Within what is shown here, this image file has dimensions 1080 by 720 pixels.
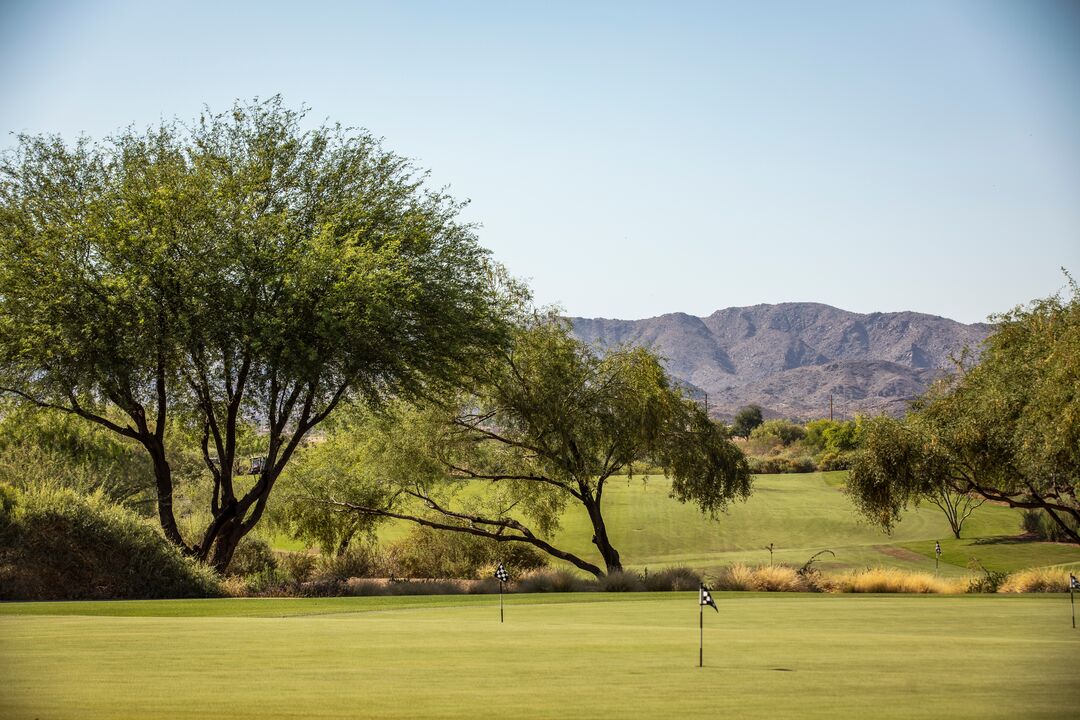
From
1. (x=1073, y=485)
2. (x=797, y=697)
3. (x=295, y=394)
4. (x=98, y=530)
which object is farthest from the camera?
(x=1073, y=485)

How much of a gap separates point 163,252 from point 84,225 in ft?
7.12

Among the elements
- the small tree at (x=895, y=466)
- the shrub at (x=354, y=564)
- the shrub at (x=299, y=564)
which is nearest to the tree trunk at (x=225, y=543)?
the shrub at (x=299, y=564)

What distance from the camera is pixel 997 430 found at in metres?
32.4

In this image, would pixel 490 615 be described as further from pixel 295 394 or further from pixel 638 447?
pixel 638 447

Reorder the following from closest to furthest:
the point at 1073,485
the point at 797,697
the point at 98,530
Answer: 1. the point at 797,697
2. the point at 98,530
3. the point at 1073,485

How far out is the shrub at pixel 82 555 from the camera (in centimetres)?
2416

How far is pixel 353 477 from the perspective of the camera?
36.9 m

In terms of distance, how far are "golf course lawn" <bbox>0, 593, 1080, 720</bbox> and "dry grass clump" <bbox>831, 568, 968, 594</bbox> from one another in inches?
535

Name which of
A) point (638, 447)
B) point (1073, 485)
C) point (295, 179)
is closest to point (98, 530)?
point (295, 179)

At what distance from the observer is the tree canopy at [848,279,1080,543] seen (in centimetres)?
2983

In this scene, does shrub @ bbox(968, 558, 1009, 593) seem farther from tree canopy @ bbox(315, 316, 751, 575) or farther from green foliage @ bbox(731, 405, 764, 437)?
green foliage @ bbox(731, 405, 764, 437)

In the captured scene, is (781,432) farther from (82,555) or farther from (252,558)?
(82,555)

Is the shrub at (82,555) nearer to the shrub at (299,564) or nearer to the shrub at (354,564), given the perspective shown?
the shrub at (299,564)

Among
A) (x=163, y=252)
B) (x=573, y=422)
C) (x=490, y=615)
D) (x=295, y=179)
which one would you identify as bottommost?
(x=490, y=615)
